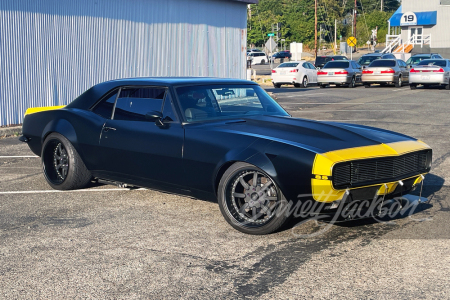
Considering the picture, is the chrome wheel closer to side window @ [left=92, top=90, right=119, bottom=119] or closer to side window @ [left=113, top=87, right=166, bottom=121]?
side window @ [left=113, top=87, right=166, bottom=121]

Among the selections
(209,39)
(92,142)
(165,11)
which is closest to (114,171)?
(92,142)

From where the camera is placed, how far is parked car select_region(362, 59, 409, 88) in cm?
3134

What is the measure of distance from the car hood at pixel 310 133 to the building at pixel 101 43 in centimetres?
929

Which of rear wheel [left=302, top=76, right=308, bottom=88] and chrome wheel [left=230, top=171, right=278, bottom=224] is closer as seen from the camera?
chrome wheel [left=230, top=171, right=278, bottom=224]

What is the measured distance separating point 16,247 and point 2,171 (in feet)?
12.4

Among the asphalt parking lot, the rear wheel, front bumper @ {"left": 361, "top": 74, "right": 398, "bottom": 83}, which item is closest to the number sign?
front bumper @ {"left": 361, "top": 74, "right": 398, "bottom": 83}

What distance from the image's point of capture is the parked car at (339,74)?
3172 centimetres

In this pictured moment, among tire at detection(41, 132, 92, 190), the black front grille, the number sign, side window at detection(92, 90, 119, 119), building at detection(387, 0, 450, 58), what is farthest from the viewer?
the number sign

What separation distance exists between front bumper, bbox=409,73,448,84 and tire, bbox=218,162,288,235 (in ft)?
81.7

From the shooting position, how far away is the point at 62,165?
6.85 meters

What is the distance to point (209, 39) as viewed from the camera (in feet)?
64.6

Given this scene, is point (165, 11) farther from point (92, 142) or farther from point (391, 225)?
point (391, 225)

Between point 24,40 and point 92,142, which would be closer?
point 92,142

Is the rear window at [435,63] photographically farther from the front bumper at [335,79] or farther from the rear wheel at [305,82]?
the rear wheel at [305,82]
